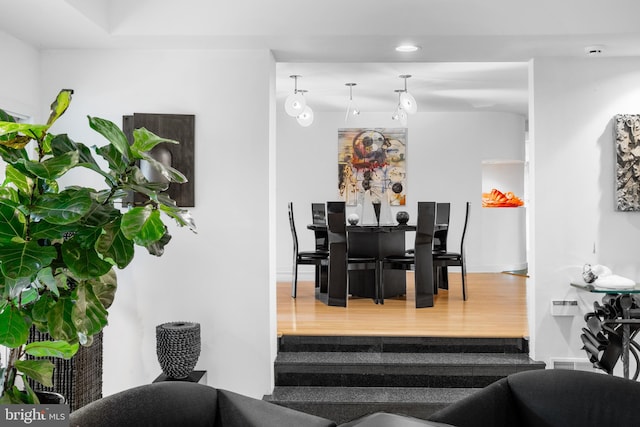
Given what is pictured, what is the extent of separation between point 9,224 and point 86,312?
0.29m

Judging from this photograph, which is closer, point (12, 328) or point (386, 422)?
point (12, 328)

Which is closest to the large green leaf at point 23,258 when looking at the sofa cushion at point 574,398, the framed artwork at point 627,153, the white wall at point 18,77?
the sofa cushion at point 574,398

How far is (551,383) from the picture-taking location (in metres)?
2.15

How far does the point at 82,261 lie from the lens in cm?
154

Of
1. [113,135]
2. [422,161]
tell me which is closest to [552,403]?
[113,135]

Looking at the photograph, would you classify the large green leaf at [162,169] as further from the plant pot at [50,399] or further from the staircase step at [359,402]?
the staircase step at [359,402]

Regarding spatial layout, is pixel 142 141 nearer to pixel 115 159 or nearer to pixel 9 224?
pixel 115 159

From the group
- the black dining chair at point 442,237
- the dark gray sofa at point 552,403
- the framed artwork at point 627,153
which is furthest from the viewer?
Answer: the black dining chair at point 442,237

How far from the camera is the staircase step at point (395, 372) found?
15.0ft

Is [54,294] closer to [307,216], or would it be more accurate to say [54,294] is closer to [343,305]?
[343,305]

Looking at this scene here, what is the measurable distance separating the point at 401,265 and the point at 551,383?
4.40 metres

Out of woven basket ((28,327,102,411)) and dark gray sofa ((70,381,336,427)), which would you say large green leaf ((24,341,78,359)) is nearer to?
dark gray sofa ((70,381,336,427))

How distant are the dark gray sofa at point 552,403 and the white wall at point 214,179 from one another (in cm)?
249

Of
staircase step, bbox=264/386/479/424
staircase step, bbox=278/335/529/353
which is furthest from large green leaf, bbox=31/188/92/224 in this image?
staircase step, bbox=278/335/529/353
